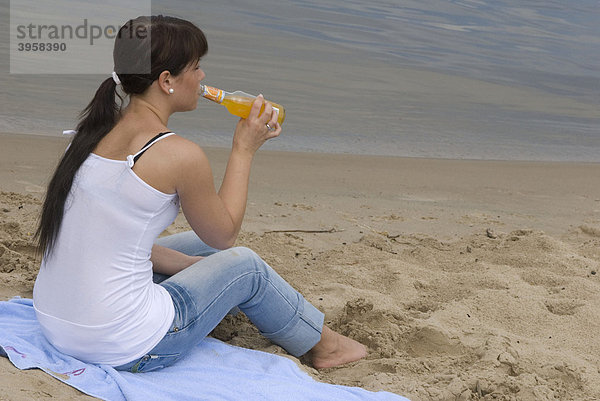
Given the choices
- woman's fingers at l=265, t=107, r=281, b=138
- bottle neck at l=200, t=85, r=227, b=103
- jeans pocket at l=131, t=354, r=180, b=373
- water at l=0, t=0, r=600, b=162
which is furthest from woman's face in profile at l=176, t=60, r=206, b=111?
water at l=0, t=0, r=600, b=162

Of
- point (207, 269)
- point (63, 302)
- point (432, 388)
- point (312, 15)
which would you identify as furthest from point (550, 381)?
point (312, 15)

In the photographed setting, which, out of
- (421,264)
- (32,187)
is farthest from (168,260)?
(32,187)

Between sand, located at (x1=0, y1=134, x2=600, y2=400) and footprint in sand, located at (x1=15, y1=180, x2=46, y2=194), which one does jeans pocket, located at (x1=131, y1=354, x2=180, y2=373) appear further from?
footprint in sand, located at (x1=15, y1=180, x2=46, y2=194)

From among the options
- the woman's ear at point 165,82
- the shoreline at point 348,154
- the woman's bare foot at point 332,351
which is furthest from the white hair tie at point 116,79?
the shoreline at point 348,154

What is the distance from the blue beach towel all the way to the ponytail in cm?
36

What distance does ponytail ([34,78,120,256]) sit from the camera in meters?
2.48

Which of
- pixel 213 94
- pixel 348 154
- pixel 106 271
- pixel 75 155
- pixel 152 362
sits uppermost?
pixel 213 94

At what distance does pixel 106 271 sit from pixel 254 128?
773 millimetres

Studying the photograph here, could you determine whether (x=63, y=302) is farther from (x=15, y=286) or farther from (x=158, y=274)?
(x=15, y=286)

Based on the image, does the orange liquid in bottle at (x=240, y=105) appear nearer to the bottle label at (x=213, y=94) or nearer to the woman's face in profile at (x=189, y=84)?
the bottle label at (x=213, y=94)

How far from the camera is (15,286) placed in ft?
11.3

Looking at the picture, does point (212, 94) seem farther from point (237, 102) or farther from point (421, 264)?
point (421, 264)

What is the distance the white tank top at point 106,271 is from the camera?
2.44 m

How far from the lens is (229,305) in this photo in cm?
287
